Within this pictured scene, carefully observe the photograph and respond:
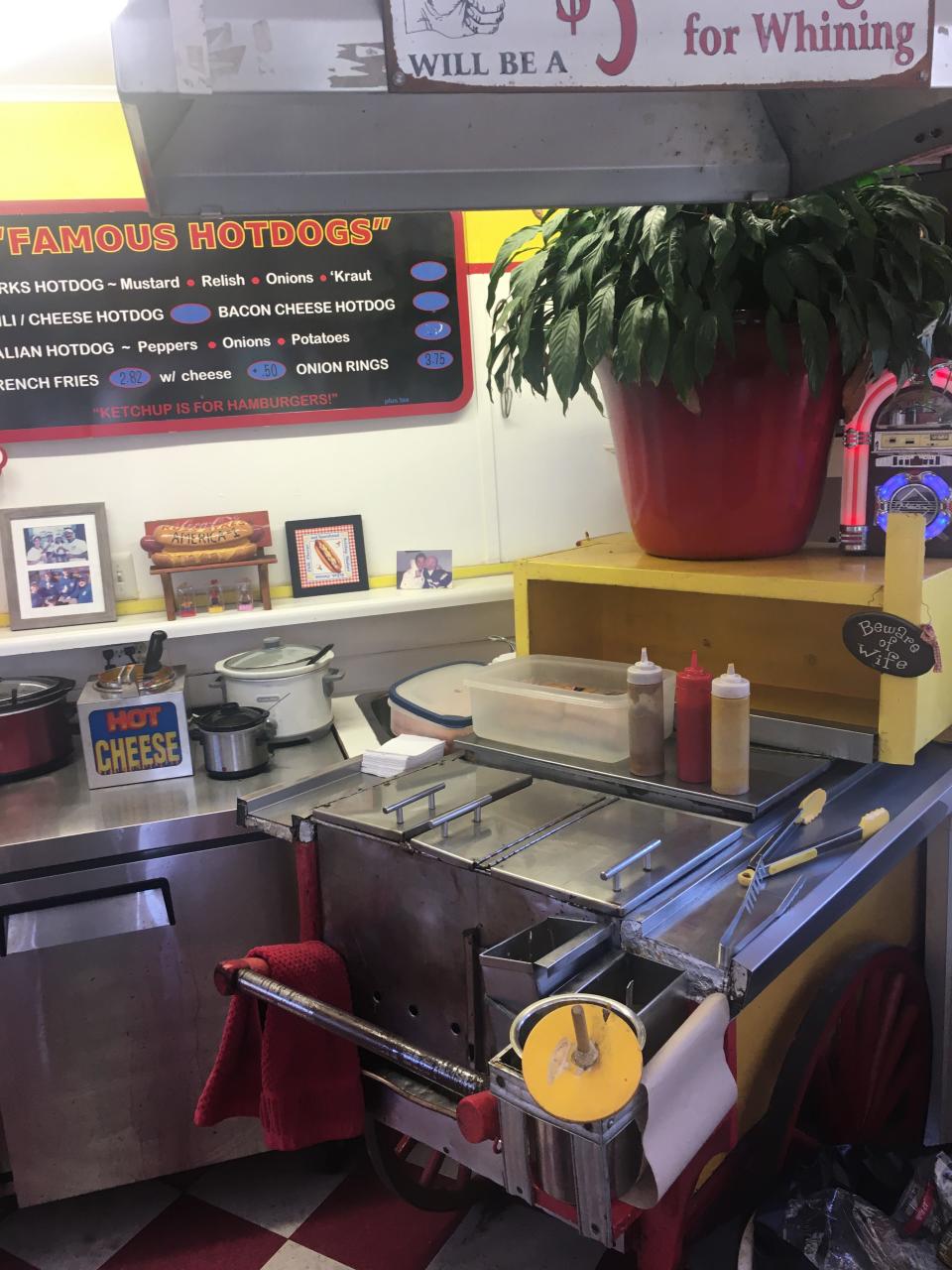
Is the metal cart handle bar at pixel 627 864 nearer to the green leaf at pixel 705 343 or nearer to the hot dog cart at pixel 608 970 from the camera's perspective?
the hot dog cart at pixel 608 970

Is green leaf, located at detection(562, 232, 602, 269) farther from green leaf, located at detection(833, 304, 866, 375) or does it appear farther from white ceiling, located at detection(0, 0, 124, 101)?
white ceiling, located at detection(0, 0, 124, 101)

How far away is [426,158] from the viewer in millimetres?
1191

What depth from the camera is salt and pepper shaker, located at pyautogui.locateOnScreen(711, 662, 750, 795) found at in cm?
132

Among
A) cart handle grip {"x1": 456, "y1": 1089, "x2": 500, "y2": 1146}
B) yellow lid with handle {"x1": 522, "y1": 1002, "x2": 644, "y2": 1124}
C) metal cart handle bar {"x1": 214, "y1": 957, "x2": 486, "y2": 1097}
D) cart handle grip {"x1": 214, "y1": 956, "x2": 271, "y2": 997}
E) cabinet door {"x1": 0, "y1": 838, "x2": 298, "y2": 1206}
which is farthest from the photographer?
cabinet door {"x1": 0, "y1": 838, "x2": 298, "y2": 1206}

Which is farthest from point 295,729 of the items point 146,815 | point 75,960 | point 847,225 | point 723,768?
point 847,225

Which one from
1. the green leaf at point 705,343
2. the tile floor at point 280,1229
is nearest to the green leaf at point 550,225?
the green leaf at point 705,343

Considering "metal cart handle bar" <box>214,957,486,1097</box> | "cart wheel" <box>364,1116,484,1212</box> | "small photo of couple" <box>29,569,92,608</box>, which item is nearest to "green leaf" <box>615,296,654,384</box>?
"metal cart handle bar" <box>214,957,486,1097</box>

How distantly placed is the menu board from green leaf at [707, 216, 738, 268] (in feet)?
3.46

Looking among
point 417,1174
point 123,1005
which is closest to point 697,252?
point 123,1005

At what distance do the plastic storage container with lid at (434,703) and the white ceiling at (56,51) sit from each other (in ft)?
4.48

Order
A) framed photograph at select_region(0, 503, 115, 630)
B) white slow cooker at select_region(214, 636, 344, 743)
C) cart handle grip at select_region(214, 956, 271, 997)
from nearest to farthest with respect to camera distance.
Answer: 1. cart handle grip at select_region(214, 956, 271, 997)
2. white slow cooker at select_region(214, 636, 344, 743)
3. framed photograph at select_region(0, 503, 115, 630)

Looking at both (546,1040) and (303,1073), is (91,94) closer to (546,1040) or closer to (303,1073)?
(303,1073)

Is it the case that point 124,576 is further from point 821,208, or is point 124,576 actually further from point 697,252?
point 821,208

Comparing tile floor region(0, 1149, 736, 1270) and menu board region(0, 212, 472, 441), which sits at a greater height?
menu board region(0, 212, 472, 441)
